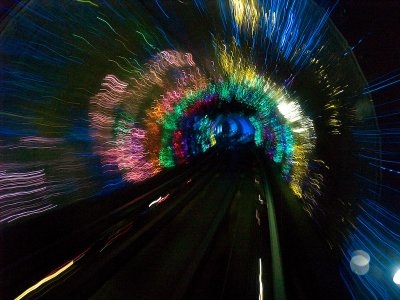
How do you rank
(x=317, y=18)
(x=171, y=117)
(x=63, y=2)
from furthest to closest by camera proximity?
(x=171, y=117)
(x=63, y=2)
(x=317, y=18)

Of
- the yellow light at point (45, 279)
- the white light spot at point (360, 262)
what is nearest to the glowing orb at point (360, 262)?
the white light spot at point (360, 262)

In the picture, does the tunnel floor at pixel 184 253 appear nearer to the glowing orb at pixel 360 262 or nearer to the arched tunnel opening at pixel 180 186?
the arched tunnel opening at pixel 180 186

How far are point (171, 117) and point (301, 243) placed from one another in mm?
8619

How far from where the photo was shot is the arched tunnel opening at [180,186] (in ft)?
13.8

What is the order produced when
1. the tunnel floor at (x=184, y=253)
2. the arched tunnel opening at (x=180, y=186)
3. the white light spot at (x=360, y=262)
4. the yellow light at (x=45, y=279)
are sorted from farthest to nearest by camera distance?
1. the white light spot at (x=360, y=262)
2. the arched tunnel opening at (x=180, y=186)
3. the tunnel floor at (x=184, y=253)
4. the yellow light at (x=45, y=279)

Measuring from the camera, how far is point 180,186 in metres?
11.0

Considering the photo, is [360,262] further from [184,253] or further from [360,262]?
[184,253]

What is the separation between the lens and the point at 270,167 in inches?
604

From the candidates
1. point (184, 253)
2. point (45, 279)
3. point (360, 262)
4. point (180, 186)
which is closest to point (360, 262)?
point (360, 262)

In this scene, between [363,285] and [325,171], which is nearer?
[363,285]

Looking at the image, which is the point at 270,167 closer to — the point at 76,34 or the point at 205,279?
the point at 76,34

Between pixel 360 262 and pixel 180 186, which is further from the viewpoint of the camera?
pixel 180 186

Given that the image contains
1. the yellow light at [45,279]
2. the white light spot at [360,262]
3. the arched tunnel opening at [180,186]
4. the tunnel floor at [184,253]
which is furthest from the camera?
the white light spot at [360,262]

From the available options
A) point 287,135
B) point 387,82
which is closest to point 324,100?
point 387,82
